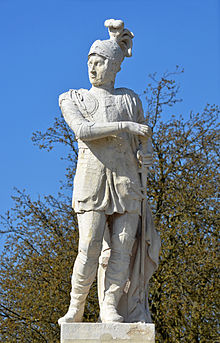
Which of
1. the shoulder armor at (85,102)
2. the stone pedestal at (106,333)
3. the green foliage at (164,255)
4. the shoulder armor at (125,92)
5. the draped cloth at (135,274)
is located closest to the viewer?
the stone pedestal at (106,333)

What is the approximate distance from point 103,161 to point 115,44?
4.01 feet

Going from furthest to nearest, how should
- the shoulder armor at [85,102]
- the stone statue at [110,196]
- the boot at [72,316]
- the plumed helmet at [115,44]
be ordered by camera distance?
the plumed helmet at [115,44]
the shoulder armor at [85,102]
the stone statue at [110,196]
the boot at [72,316]

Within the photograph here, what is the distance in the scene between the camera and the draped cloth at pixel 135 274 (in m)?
7.72

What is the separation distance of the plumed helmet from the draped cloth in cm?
157

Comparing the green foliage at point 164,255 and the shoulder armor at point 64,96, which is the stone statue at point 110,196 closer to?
the shoulder armor at point 64,96

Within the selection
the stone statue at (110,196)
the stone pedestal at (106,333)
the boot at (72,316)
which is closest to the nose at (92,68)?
the stone statue at (110,196)

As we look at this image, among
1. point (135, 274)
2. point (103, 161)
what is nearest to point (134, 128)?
point (103, 161)

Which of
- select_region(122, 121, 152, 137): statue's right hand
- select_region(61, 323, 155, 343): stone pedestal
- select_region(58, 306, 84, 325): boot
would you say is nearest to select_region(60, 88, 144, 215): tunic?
select_region(122, 121, 152, 137): statue's right hand

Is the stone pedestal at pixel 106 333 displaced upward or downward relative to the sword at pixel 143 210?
downward

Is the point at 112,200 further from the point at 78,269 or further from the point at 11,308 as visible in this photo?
the point at 11,308

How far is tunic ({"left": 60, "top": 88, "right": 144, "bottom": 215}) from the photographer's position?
765 centimetres

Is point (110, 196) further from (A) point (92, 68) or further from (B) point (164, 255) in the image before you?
(B) point (164, 255)

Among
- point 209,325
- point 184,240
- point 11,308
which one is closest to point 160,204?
point 184,240

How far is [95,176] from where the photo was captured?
767 cm
